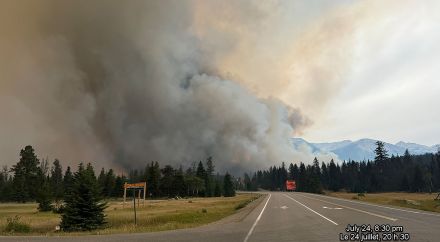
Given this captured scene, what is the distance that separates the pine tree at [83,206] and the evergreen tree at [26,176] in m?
99.7

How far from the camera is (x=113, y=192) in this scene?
147625 millimetres

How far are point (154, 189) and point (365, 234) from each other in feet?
442

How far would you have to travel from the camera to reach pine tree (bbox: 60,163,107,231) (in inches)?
1324

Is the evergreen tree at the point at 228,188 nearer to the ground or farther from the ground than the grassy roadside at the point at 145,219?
farther from the ground

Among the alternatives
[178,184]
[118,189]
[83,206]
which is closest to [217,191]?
[178,184]

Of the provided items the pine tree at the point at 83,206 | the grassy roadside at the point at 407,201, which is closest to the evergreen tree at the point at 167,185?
the grassy roadside at the point at 407,201

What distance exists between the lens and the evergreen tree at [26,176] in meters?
122

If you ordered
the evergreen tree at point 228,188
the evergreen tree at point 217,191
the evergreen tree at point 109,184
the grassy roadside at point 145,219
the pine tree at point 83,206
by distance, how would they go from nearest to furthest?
the grassy roadside at point 145,219 → the pine tree at point 83,206 → the evergreen tree at point 109,184 → the evergreen tree at point 228,188 → the evergreen tree at point 217,191

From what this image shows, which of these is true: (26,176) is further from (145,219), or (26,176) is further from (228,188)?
(145,219)

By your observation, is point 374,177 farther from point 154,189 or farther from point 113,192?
point 113,192

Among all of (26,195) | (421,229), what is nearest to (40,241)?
(421,229)

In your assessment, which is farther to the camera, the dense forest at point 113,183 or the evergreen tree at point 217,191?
the evergreen tree at point 217,191

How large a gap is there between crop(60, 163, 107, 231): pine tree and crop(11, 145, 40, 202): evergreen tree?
99703 mm

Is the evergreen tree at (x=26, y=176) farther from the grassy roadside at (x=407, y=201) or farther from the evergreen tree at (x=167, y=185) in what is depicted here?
the grassy roadside at (x=407, y=201)
